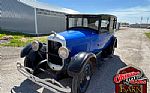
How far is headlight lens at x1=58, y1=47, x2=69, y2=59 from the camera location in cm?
452

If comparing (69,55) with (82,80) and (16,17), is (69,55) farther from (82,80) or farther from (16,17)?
(16,17)

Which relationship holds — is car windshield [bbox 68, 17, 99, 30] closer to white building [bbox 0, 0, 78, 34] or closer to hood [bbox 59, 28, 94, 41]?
hood [bbox 59, 28, 94, 41]

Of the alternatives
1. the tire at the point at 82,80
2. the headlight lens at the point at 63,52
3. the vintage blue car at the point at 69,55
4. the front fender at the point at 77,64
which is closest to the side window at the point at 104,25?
the vintage blue car at the point at 69,55

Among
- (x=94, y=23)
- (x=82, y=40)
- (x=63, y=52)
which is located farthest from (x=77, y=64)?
(x=94, y=23)

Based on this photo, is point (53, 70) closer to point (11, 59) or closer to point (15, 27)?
point (11, 59)

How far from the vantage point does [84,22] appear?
627 cm

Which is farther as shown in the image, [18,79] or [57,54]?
[18,79]

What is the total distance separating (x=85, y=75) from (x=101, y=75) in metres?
1.60

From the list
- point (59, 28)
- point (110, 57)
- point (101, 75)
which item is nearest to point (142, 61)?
point (110, 57)

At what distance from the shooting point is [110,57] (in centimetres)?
888

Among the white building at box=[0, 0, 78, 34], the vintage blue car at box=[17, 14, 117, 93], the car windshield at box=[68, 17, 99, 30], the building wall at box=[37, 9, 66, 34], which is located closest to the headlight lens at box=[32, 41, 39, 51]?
the vintage blue car at box=[17, 14, 117, 93]

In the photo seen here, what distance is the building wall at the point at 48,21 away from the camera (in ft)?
60.5

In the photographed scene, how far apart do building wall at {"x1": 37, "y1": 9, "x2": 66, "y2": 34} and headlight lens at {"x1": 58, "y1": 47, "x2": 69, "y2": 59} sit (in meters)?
14.2

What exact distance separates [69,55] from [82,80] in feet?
2.68
